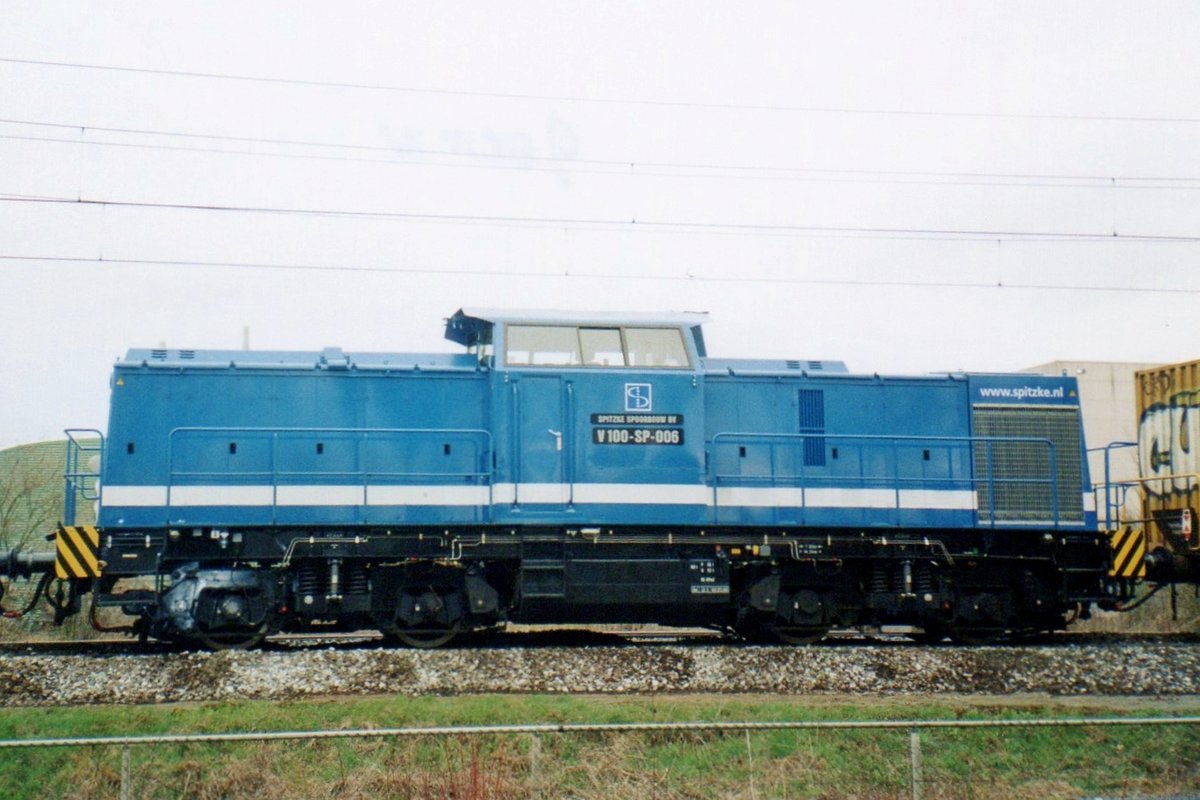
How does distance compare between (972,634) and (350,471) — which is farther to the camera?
(972,634)

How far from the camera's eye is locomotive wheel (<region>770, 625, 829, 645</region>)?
12984 mm

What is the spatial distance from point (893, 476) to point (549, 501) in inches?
175

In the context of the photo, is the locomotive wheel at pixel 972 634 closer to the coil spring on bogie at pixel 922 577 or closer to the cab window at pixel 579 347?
the coil spring on bogie at pixel 922 577

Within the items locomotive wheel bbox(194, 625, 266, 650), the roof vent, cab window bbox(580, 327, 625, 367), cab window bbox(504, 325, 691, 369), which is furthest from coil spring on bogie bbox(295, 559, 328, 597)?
cab window bbox(580, 327, 625, 367)

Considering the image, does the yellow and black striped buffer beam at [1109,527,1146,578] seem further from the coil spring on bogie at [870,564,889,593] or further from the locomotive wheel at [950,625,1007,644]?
the coil spring on bogie at [870,564,889,593]

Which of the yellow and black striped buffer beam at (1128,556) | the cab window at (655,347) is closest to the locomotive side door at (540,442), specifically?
the cab window at (655,347)

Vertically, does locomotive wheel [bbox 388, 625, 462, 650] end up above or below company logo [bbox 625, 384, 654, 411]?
below

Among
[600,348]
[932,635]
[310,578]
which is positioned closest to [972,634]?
[932,635]

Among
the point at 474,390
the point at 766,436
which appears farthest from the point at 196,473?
the point at 766,436

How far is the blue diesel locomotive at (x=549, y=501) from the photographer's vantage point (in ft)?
39.7

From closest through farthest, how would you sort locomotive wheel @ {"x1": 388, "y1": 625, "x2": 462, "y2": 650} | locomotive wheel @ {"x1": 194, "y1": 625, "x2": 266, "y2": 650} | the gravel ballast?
the gravel ballast < locomotive wheel @ {"x1": 194, "y1": 625, "x2": 266, "y2": 650} < locomotive wheel @ {"x1": 388, "y1": 625, "x2": 462, "y2": 650}

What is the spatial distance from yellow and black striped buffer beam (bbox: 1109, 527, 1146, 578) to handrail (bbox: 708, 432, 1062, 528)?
0.86 metres

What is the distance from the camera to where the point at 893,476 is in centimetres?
1343

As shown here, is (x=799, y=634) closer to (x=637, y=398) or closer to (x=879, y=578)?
(x=879, y=578)
